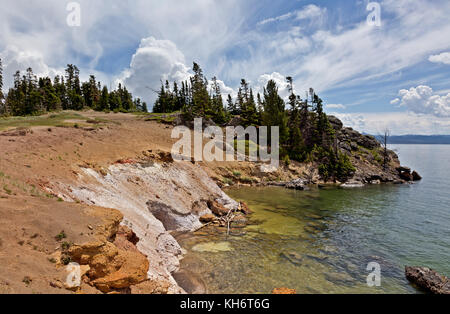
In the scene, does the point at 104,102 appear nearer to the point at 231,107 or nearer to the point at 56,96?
the point at 56,96

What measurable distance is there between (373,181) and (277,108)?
98.4ft

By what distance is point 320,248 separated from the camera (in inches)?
659

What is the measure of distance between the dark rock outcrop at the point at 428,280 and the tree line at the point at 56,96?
283 ft

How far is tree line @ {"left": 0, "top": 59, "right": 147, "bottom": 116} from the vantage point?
72125 mm

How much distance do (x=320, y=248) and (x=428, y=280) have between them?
6054 mm

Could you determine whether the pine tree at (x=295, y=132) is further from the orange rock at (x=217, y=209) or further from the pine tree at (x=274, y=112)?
the orange rock at (x=217, y=209)

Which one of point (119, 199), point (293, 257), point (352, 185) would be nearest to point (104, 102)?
point (119, 199)

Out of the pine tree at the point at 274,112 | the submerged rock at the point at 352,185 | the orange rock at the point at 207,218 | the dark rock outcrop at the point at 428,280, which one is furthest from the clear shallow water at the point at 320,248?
the pine tree at the point at 274,112

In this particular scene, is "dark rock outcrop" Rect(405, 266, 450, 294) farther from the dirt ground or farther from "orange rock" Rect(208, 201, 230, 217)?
the dirt ground

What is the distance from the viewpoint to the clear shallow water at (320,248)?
12305 millimetres

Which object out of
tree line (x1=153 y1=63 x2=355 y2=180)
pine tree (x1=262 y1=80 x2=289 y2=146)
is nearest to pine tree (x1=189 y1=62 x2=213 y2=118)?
tree line (x1=153 y1=63 x2=355 y2=180)

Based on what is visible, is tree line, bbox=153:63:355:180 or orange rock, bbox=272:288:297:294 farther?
tree line, bbox=153:63:355:180

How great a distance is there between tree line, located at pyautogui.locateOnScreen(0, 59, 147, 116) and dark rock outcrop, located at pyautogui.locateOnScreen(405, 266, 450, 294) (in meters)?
86.4
